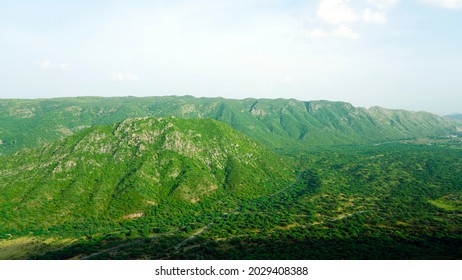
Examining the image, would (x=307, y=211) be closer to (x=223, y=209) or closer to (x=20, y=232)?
(x=223, y=209)

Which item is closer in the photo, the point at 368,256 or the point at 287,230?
the point at 368,256

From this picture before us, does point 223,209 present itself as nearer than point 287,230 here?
No

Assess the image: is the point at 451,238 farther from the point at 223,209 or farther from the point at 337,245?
the point at 223,209

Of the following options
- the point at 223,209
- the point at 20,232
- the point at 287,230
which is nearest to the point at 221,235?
the point at 287,230

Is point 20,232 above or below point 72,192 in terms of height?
below

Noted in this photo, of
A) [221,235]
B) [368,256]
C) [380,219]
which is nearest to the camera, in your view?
[368,256]

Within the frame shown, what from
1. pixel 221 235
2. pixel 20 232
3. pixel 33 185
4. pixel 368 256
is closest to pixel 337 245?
pixel 368 256
